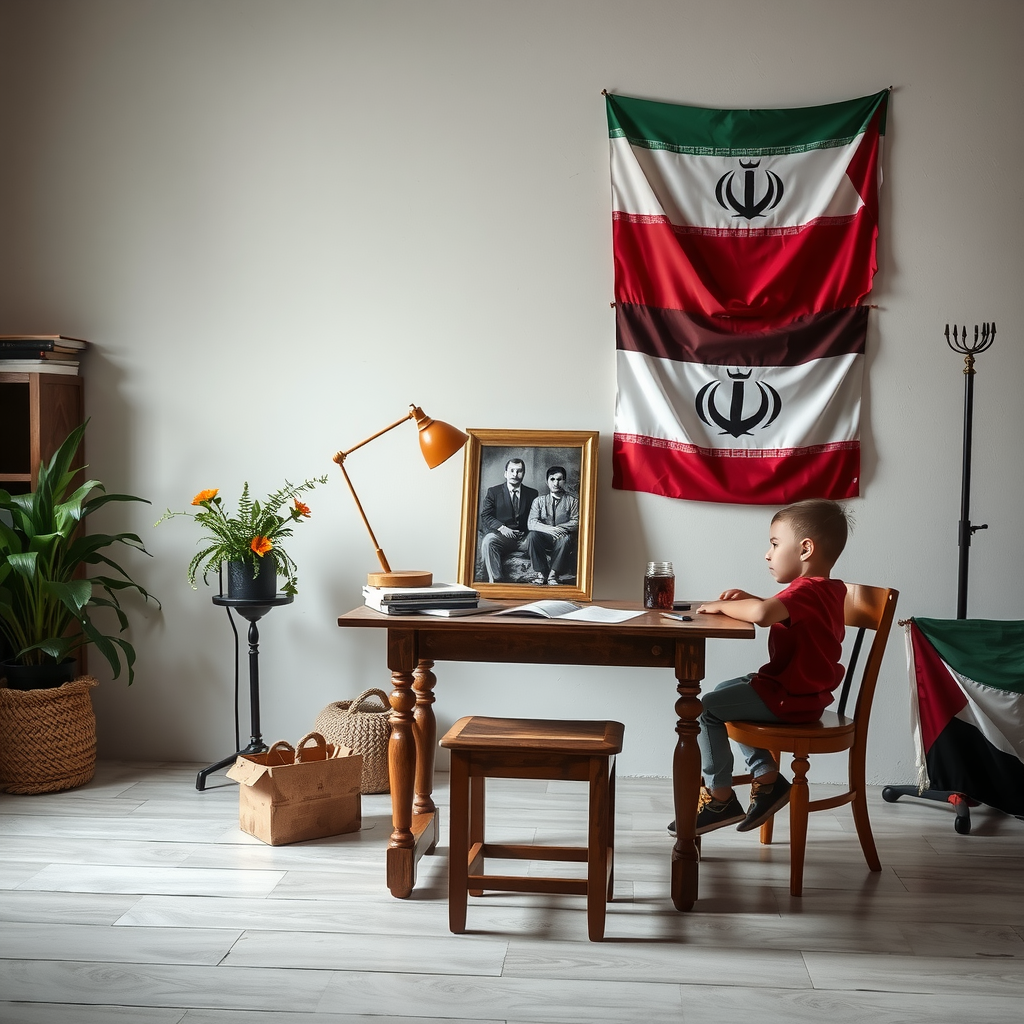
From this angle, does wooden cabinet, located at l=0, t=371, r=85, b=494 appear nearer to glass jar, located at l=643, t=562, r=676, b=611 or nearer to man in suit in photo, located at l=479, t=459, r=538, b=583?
man in suit in photo, located at l=479, t=459, r=538, b=583

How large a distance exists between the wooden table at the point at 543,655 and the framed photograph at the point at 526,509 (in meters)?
0.90

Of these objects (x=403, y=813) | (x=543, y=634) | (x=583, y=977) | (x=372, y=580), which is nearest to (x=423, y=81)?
(x=372, y=580)

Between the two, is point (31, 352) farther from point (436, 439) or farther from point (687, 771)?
point (687, 771)

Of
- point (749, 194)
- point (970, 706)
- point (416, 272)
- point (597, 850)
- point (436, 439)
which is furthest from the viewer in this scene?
point (416, 272)

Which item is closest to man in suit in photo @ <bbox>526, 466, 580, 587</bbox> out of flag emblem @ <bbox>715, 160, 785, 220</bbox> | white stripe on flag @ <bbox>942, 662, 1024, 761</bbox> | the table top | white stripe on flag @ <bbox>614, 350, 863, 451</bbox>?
white stripe on flag @ <bbox>614, 350, 863, 451</bbox>

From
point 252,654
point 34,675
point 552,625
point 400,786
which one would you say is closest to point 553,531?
point 552,625

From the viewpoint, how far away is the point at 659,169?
360cm

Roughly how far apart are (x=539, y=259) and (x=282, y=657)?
5.79 ft

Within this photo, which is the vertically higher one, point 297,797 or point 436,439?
point 436,439

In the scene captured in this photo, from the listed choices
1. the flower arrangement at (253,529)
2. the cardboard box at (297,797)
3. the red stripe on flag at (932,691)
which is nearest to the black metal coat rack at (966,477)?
the red stripe on flag at (932,691)

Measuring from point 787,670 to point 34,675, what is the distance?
8.16 ft

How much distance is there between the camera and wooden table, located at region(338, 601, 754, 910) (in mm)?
2590

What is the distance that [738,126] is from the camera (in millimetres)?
3555

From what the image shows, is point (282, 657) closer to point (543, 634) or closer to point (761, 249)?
point (543, 634)
